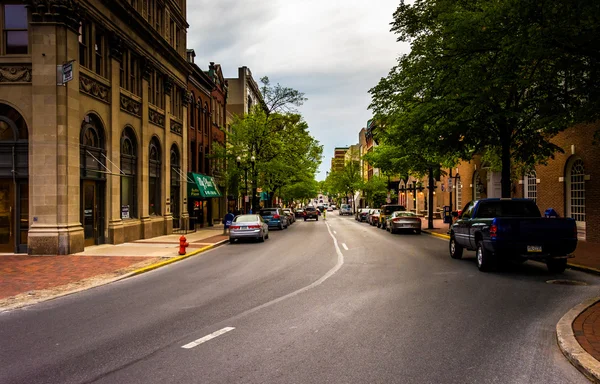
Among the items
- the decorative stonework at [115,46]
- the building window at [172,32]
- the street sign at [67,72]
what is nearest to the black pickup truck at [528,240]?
the street sign at [67,72]

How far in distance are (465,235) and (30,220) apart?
1453 cm

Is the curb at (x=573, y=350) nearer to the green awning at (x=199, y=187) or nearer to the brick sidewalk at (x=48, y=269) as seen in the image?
the brick sidewalk at (x=48, y=269)

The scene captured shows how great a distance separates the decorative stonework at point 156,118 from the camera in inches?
955

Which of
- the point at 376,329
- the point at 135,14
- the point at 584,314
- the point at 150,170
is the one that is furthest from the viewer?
the point at 150,170

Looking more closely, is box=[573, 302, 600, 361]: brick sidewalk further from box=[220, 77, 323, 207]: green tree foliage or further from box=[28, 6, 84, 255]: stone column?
box=[220, 77, 323, 207]: green tree foliage

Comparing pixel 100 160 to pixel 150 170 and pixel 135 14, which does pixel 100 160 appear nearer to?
pixel 150 170

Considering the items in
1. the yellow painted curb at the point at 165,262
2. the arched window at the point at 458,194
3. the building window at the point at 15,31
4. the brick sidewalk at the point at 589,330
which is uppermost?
the building window at the point at 15,31

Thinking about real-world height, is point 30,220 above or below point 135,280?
above

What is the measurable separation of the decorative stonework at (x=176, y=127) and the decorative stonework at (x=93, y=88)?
27.0 feet

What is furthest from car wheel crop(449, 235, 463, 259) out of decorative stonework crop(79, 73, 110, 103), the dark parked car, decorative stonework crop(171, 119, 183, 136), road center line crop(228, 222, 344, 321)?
decorative stonework crop(171, 119, 183, 136)

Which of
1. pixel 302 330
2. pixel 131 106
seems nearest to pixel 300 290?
pixel 302 330

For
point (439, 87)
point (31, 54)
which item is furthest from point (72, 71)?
point (439, 87)

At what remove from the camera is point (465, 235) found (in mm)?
13320

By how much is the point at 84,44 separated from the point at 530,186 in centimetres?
2369
